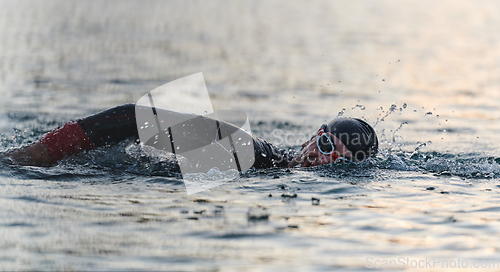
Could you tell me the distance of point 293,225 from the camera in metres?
4.73

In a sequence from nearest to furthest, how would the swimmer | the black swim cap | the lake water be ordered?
the lake water → the swimmer → the black swim cap

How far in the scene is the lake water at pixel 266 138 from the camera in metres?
4.23

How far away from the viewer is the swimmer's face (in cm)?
630

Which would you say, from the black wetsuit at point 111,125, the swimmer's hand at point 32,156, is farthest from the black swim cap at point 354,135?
the swimmer's hand at point 32,156

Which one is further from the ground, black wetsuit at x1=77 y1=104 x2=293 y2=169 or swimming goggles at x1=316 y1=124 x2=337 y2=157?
black wetsuit at x1=77 y1=104 x2=293 y2=169

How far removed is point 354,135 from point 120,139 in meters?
2.78

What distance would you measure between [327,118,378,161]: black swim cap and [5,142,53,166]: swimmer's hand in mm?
3356

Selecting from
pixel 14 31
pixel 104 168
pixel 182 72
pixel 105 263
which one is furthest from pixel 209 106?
pixel 14 31

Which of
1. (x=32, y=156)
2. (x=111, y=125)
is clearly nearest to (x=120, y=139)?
(x=111, y=125)

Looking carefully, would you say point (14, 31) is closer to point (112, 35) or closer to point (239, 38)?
point (112, 35)

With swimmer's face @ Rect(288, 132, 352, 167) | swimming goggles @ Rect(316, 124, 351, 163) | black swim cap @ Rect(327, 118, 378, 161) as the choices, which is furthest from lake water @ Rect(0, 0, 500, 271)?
black swim cap @ Rect(327, 118, 378, 161)

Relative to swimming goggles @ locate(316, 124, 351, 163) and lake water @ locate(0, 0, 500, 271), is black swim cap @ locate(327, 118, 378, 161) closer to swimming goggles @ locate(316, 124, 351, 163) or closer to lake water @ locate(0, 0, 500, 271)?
swimming goggles @ locate(316, 124, 351, 163)

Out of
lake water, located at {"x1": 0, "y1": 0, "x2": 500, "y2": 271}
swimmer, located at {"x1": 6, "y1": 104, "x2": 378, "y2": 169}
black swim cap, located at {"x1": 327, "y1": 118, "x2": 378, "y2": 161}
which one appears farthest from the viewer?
black swim cap, located at {"x1": 327, "y1": 118, "x2": 378, "y2": 161}

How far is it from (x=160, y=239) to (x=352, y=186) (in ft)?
8.58
